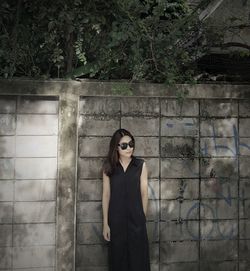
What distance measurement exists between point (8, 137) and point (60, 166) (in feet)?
2.47

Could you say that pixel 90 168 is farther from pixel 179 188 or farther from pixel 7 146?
pixel 179 188

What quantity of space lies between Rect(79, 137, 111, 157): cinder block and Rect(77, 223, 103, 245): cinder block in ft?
3.02

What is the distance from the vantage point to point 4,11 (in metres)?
4.67

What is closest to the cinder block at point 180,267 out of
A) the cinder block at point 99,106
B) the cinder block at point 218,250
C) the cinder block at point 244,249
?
the cinder block at point 218,250

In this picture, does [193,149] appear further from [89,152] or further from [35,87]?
[35,87]

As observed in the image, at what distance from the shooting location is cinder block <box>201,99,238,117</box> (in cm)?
524

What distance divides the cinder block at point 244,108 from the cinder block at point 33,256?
3.13 meters

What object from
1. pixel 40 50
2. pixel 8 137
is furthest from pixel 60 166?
pixel 40 50

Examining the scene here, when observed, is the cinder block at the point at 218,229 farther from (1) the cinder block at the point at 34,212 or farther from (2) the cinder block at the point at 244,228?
(1) the cinder block at the point at 34,212

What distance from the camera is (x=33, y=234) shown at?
16.0 feet

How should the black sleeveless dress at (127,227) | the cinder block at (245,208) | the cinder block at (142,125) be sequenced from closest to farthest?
the black sleeveless dress at (127,227) → the cinder block at (142,125) → the cinder block at (245,208)

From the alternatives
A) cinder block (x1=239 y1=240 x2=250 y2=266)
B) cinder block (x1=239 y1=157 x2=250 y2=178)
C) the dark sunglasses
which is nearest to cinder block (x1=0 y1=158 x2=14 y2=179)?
the dark sunglasses

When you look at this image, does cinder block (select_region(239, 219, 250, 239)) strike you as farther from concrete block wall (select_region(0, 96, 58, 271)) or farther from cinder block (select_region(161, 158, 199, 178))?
concrete block wall (select_region(0, 96, 58, 271))

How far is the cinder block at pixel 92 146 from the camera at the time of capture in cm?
496
